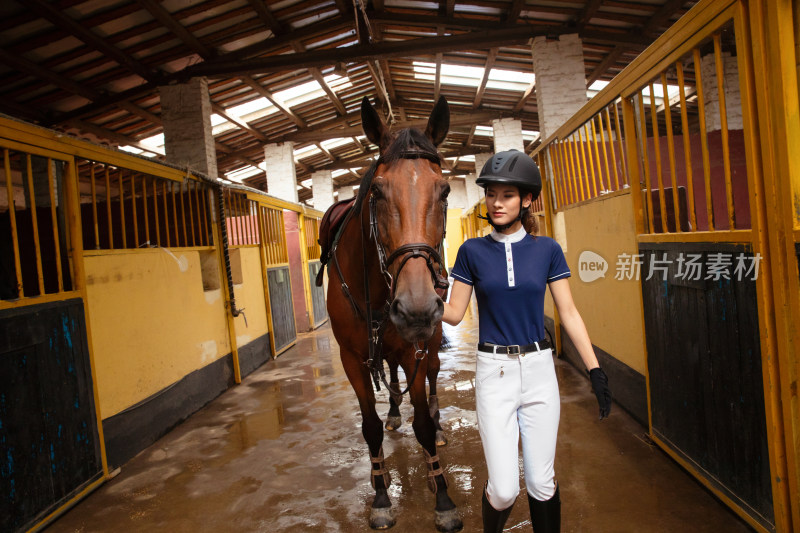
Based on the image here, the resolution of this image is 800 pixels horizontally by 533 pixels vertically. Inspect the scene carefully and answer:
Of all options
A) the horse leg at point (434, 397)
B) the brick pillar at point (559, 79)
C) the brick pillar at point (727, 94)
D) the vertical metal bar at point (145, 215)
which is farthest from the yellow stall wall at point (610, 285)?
the brick pillar at point (727, 94)

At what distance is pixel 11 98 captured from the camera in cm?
668

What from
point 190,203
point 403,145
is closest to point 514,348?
point 403,145

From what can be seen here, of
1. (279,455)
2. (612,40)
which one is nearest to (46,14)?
(279,455)

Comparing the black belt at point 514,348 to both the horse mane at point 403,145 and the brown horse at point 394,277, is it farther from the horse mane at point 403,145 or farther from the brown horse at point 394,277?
the horse mane at point 403,145

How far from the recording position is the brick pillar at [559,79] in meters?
7.10

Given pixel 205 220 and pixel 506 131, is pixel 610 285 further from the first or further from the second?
pixel 506 131

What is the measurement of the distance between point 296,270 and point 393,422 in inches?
237

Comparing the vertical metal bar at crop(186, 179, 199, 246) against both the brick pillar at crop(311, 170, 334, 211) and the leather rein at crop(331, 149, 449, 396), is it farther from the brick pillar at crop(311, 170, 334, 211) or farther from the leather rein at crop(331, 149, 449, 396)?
the brick pillar at crop(311, 170, 334, 211)

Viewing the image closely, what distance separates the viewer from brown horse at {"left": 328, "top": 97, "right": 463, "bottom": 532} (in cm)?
160

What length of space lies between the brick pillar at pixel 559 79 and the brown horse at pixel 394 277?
215 inches

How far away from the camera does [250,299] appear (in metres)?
6.14

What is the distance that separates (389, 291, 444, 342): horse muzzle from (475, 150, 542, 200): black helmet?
1.48 feet

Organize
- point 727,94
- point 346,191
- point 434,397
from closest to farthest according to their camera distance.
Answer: point 434,397
point 727,94
point 346,191

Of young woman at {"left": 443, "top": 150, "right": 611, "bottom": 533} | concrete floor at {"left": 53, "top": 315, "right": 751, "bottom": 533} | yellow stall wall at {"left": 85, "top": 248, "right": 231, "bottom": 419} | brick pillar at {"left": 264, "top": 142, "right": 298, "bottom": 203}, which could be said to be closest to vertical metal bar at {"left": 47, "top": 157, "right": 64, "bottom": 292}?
yellow stall wall at {"left": 85, "top": 248, "right": 231, "bottom": 419}
